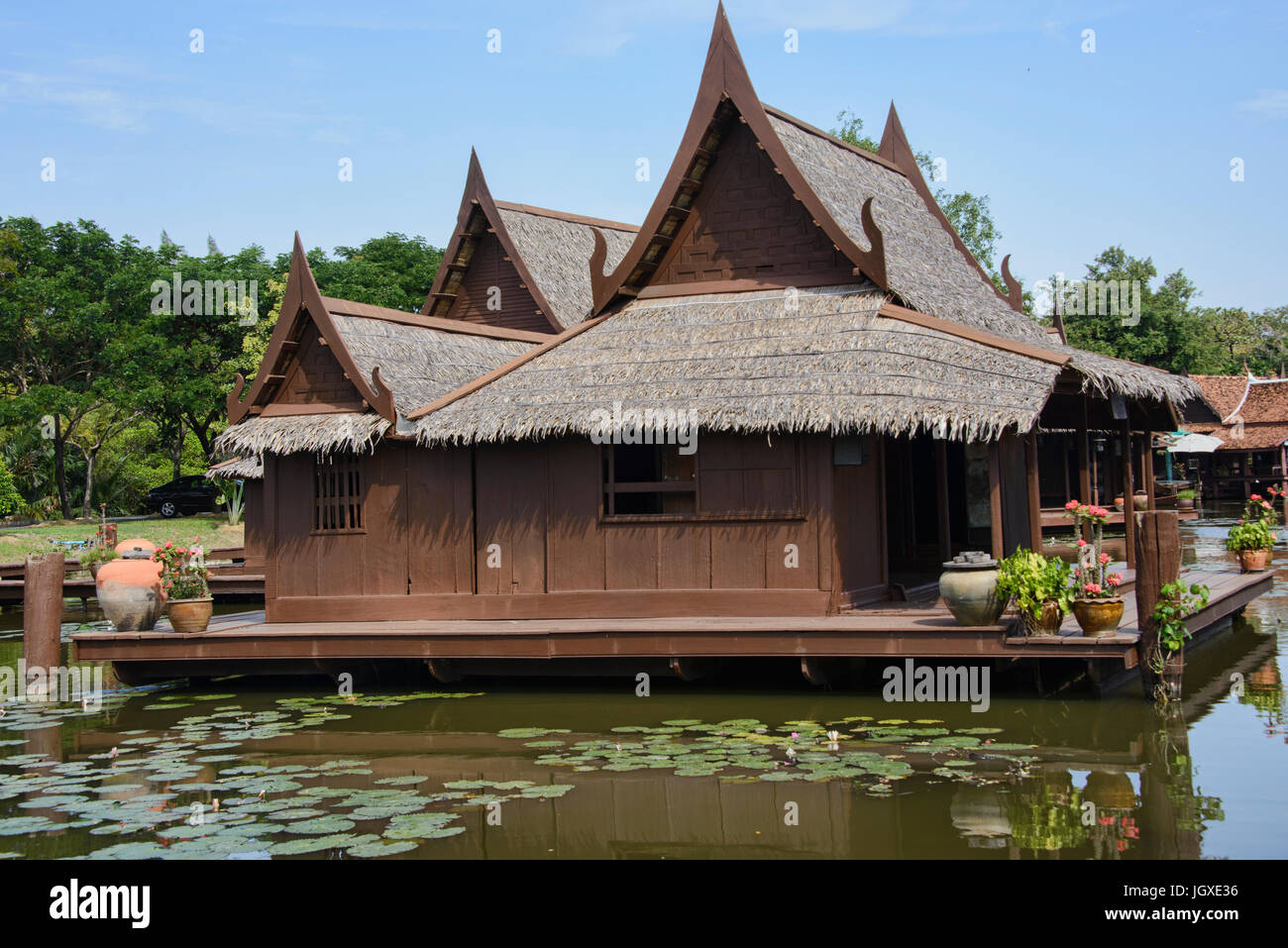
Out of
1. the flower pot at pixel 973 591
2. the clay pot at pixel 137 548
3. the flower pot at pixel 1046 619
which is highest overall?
the clay pot at pixel 137 548

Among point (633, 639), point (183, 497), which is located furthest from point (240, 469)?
point (183, 497)

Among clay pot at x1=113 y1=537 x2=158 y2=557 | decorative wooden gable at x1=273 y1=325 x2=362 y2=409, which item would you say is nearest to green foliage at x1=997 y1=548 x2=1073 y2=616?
decorative wooden gable at x1=273 y1=325 x2=362 y2=409

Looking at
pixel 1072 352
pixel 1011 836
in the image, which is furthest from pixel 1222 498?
pixel 1011 836

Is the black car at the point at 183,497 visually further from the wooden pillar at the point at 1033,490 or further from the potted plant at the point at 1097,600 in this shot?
the potted plant at the point at 1097,600

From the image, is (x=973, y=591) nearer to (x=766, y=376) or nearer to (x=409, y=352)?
(x=766, y=376)

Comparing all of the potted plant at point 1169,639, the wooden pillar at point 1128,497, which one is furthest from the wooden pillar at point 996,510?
the wooden pillar at point 1128,497

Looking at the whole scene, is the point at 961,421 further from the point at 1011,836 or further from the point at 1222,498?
the point at 1222,498

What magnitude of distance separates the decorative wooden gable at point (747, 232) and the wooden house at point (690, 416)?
3cm

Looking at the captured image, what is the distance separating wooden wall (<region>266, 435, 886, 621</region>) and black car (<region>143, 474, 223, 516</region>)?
2663 cm

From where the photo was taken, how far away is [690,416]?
482 inches

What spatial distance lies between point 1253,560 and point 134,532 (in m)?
27.4

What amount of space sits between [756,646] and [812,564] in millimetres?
1232

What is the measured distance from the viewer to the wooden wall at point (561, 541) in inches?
490

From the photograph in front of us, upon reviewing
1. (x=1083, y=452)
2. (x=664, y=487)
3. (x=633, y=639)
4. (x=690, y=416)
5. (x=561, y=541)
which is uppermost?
(x=690, y=416)
